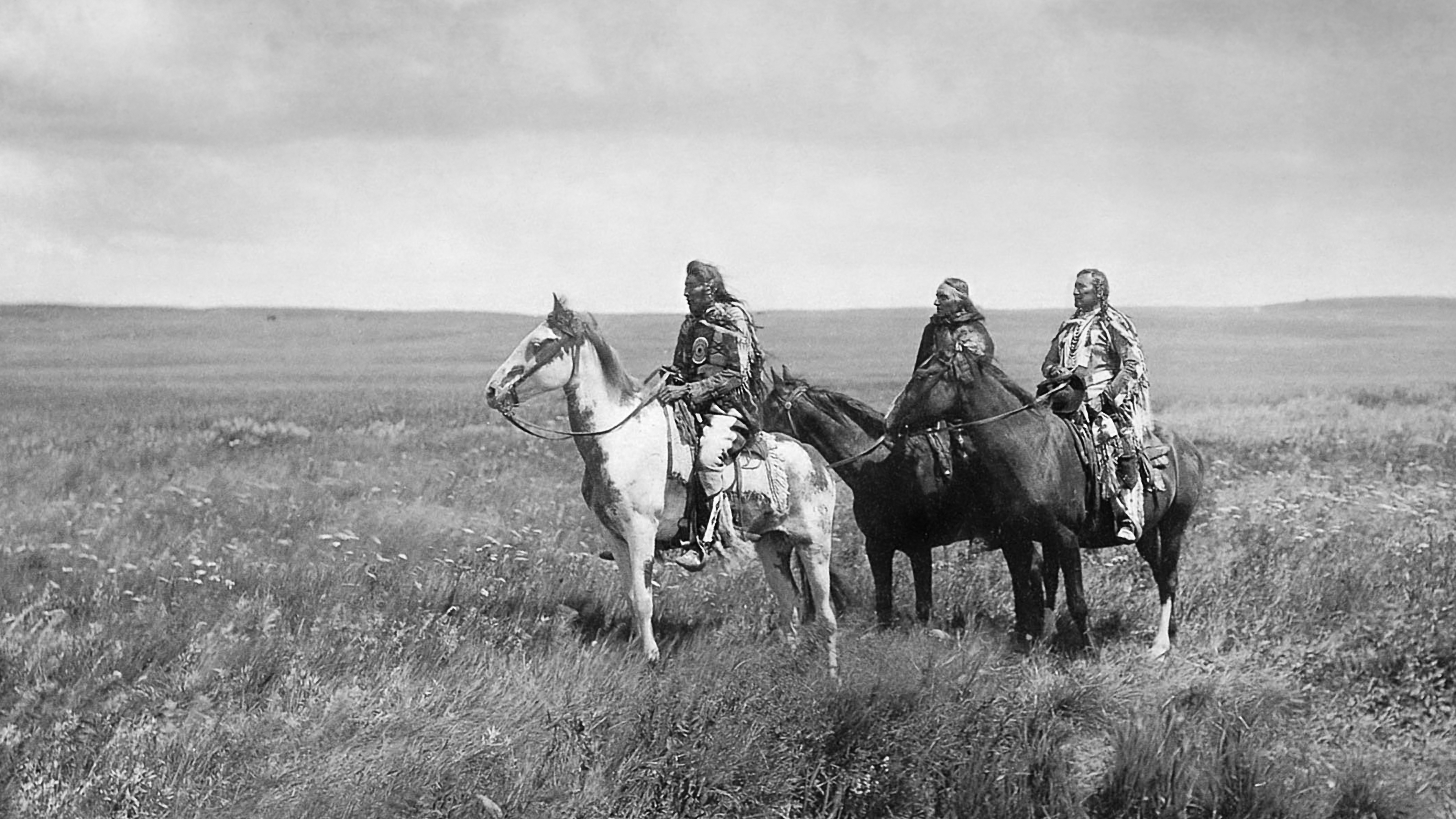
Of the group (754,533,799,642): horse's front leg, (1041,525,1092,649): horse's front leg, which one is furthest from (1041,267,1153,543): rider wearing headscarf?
(754,533,799,642): horse's front leg

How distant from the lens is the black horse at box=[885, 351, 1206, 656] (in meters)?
7.36

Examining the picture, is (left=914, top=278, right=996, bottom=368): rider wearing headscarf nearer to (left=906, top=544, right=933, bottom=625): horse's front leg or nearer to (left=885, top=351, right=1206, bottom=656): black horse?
(left=885, top=351, right=1206, bottom=656): black horse

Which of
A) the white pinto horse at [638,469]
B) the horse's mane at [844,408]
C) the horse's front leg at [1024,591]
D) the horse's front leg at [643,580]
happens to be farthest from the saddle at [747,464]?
the horse's front leg at [1024,591]

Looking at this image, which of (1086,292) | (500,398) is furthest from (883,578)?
(500,398)

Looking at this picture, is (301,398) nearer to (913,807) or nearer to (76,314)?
(76,314)

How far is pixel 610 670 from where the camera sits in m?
6.68

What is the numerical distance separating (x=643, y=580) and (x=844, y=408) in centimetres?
193

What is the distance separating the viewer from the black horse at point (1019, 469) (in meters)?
7.36

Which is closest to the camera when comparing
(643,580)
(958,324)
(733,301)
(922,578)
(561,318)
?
(561,318)

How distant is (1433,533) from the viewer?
10508 millimetres

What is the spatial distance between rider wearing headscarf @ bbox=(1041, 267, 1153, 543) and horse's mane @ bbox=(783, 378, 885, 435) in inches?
43.8

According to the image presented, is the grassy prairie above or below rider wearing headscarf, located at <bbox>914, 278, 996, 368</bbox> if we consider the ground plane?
below

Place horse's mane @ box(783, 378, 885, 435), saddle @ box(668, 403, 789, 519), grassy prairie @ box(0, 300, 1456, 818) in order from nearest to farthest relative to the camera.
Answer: grassy prairie @ box(0, 300, 1456, 818) < saddle @ box(668, 403, 789, 519) < horse's mane @ box(783, 378, 885, 435)

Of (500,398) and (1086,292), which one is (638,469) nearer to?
(500,398)
